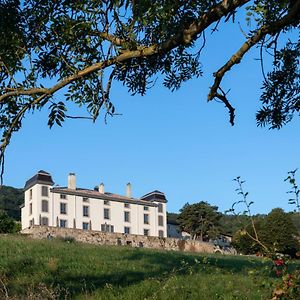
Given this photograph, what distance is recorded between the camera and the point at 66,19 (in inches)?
266

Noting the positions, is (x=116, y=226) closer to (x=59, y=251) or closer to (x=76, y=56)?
(x=59, y=251)

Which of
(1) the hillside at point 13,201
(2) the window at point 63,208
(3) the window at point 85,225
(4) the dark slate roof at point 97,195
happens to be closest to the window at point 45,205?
(4) the dark slate roof at point 97,195

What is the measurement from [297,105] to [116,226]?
276 ft

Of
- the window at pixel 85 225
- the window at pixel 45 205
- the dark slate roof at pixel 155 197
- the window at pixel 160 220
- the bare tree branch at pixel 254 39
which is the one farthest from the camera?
the dark slate roof at pixel 155 197

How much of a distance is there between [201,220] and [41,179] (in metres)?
20.4

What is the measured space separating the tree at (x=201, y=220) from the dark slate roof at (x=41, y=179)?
57.1 ft

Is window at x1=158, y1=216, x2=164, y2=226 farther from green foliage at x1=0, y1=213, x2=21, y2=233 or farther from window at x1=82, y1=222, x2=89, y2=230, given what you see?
green foliage at x1=0, y1=213, x2=21, y2=233

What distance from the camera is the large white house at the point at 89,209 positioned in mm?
85625

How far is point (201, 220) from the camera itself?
84375 mm

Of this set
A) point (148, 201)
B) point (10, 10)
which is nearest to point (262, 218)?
point (10, 10)

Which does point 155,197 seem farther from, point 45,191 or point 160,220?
point 45,191

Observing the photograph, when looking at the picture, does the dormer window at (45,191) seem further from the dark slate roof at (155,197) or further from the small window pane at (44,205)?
the dark slate roof at (155,197)

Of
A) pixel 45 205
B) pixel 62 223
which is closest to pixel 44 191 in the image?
pixel 45 205

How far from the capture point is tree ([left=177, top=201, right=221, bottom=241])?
277 feet
